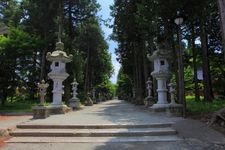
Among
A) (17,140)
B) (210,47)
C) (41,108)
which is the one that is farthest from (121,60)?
(17,140)

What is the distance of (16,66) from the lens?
102 feet

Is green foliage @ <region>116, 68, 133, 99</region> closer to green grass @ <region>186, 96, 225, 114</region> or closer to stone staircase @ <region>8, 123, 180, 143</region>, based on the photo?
green grass @ <region>186, 96, 225, 114</region>

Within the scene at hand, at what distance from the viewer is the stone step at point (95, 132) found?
36.1ft

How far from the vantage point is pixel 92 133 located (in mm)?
11117

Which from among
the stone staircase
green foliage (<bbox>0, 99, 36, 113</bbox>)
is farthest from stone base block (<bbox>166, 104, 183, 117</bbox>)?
green foliage (<bbox>0, 99, 36, 113</bbox>)

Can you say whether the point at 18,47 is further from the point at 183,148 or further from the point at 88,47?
the point at 183,148

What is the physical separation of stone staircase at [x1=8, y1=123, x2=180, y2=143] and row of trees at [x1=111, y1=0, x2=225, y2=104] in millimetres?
6806

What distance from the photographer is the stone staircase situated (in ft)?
34.6

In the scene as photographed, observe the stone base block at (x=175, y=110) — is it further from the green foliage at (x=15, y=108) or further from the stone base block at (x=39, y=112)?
the green foliage at (x=15, y=108)

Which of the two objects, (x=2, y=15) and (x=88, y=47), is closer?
(x=88, y=47)

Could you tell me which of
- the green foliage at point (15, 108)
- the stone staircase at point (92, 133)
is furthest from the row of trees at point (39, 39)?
the stone staircase at point (92, 133)

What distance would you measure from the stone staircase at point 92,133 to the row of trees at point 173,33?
6806 mm

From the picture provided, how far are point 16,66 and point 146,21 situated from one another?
53.8 ft

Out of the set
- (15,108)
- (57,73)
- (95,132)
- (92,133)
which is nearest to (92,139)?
(92,133)
